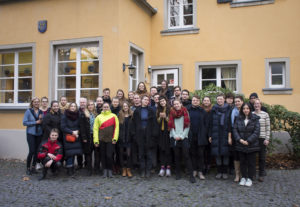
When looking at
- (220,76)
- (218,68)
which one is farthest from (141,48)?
(220,76)

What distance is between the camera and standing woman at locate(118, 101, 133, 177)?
19.6ft

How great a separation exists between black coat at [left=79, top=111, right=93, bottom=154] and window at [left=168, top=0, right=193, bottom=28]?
5.67 meters

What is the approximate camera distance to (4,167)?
23.5 feet

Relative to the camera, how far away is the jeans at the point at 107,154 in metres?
5.92

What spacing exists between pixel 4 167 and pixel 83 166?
2.13 meters

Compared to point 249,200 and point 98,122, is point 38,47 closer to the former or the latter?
point 98,122

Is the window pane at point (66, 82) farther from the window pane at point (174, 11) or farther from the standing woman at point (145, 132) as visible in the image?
the window pane at point (174, 11)

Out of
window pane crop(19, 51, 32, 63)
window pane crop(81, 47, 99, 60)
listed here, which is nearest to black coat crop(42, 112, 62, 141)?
window pane crop(81, 47, 99, 60)

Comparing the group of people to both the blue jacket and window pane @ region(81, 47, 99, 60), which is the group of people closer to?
the blue jacket

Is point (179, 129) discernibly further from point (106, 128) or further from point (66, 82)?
point (66, 82)

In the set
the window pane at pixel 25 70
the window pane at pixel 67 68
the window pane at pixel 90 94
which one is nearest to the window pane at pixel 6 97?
the window pane at pixel 25 70

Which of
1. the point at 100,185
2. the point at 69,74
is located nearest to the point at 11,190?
the point at 100,185

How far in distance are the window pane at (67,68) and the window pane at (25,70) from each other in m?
1.07

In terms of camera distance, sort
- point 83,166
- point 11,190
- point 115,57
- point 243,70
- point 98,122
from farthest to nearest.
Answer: point 243,70, point 115,57, point 83,166, point 98,122, point 11,190
